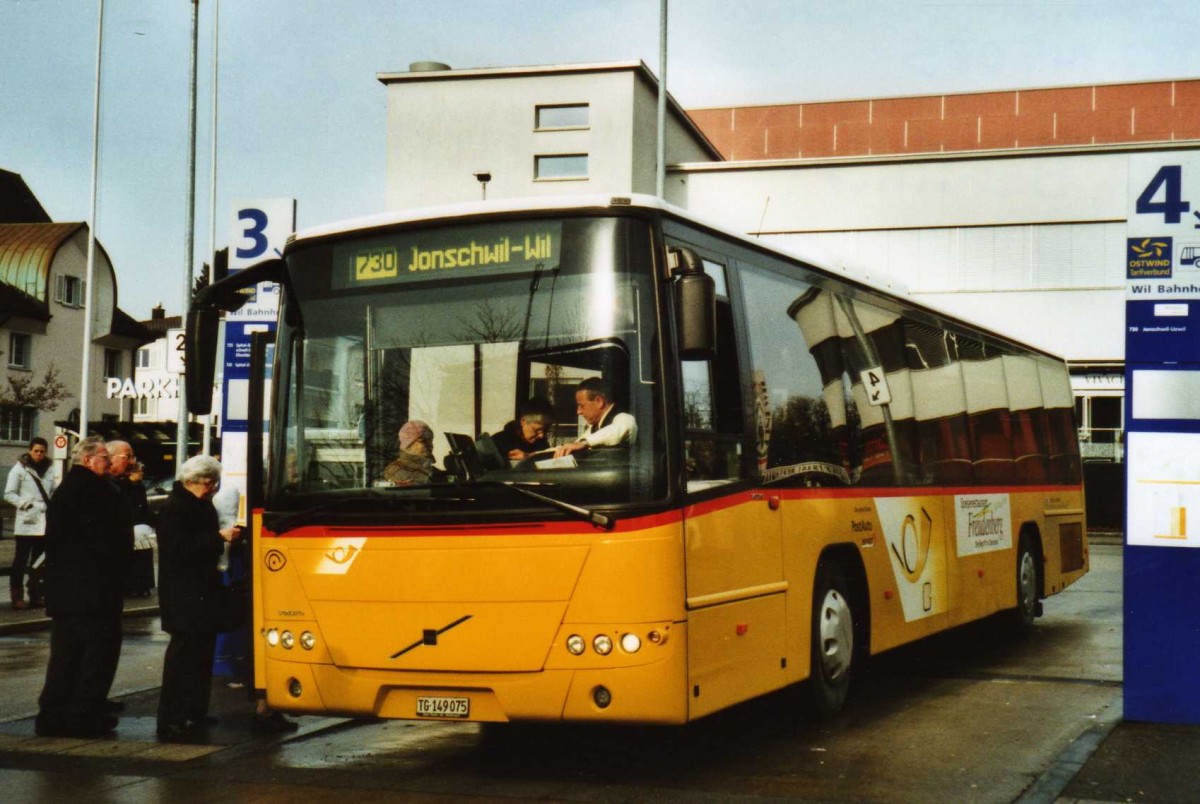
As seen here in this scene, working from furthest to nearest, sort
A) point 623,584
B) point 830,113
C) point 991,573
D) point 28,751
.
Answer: point 830,113, point 991,573, point 28,751, point 623,584

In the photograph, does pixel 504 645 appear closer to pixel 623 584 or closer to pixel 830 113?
pixel 623 584

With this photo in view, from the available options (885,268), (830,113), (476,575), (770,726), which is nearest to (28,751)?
(476,575)

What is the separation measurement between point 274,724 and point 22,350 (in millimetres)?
53434

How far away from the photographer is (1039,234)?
133 feet

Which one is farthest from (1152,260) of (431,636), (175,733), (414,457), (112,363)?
(112,363)

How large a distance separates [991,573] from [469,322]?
6.85 m

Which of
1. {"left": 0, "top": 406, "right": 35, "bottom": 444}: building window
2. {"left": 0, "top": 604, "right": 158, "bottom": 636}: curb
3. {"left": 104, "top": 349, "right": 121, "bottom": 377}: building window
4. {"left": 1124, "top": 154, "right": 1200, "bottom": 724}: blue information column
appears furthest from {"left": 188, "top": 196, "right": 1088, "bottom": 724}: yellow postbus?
{"left": 104, "top": 349, "right": 121, "bottom": 377}: building window

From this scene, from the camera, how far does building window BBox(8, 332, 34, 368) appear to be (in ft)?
189

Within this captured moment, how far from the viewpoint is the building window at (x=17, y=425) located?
53406mm

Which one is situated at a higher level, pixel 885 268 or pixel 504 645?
pixel 885 268

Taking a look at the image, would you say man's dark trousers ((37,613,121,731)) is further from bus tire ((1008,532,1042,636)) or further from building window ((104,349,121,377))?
building window ((104,349,121,377))

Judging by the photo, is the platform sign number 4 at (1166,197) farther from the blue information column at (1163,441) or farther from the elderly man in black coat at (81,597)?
the elderly man in black coat at (81,597)

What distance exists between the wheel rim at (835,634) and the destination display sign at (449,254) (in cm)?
305

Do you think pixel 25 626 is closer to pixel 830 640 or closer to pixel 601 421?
pixel 830 640
